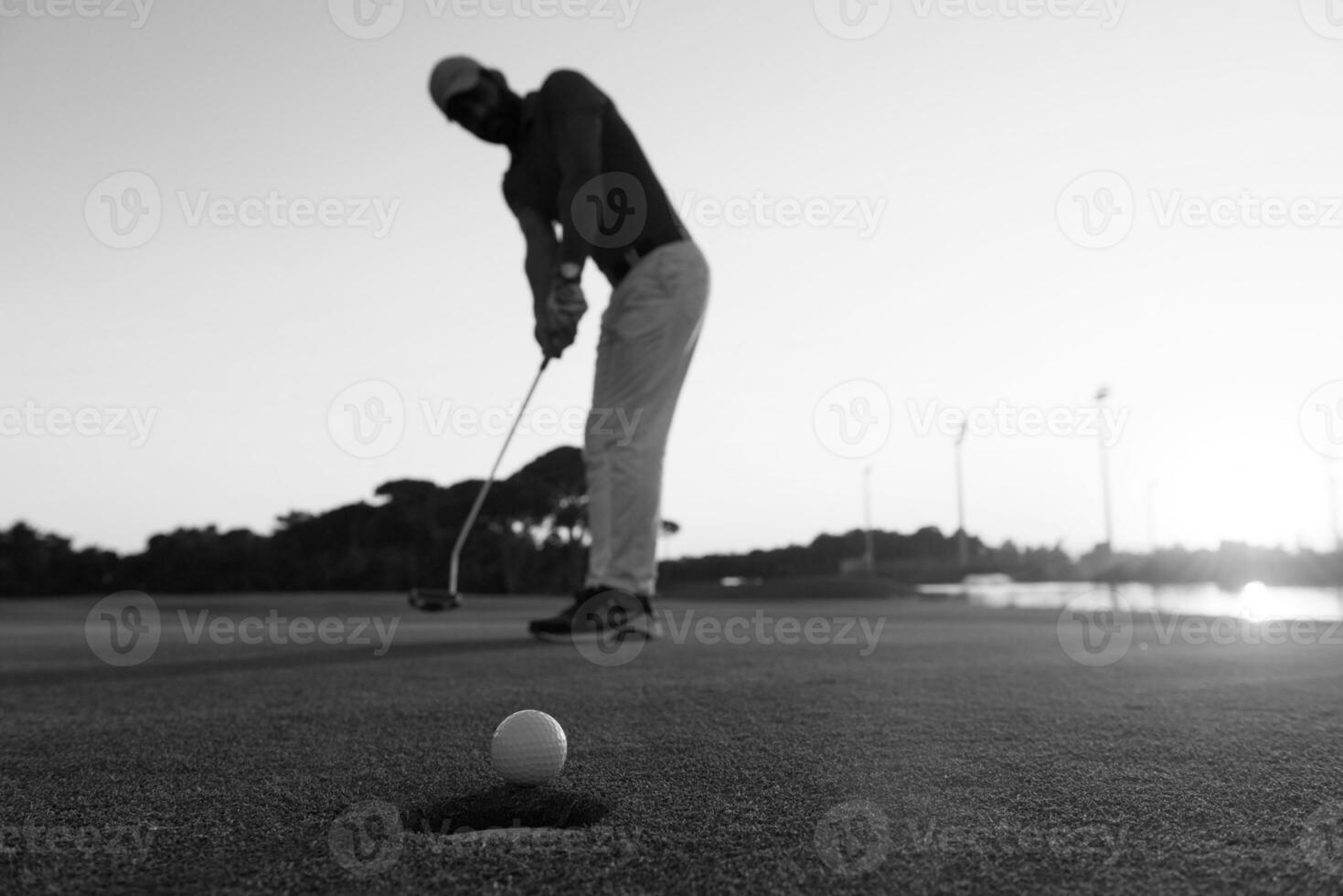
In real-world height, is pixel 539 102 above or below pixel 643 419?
above

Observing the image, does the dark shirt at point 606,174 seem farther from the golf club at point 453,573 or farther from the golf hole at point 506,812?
the golf hole at point 506,812

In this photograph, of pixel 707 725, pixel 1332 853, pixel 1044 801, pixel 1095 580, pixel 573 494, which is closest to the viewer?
pixel 1332 853

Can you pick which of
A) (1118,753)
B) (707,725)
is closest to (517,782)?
(707,725)

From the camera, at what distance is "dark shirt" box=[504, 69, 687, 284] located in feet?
11.9

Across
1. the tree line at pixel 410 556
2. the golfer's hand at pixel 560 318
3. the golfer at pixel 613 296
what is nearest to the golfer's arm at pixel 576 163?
the golfer at pixel 613 296

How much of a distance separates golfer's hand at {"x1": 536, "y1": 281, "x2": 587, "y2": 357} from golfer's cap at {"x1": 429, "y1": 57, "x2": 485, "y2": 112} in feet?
2.86

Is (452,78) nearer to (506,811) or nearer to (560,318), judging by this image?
(560,318)

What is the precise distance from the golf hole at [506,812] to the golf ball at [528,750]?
0.04 m

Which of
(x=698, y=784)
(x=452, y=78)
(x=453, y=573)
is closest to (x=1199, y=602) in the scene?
(x=453, y=573)

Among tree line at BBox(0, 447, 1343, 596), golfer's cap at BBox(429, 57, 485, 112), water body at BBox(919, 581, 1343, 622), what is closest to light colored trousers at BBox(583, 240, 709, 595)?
golfer's cap at BBox(429, 57, 485, 112)

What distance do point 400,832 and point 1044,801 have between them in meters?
1.01

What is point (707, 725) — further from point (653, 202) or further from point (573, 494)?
point (573, 494)

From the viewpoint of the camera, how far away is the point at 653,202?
3.79m

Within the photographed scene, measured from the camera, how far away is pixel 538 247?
408 cm
